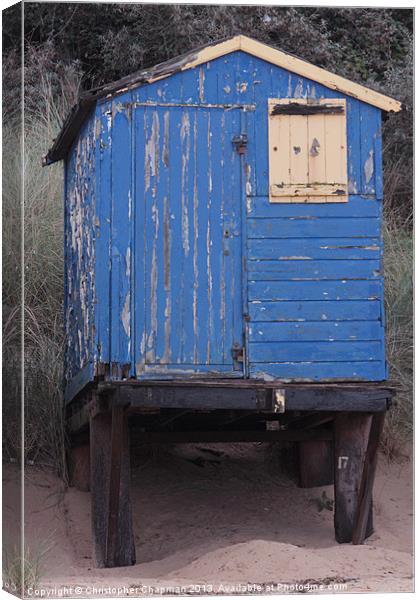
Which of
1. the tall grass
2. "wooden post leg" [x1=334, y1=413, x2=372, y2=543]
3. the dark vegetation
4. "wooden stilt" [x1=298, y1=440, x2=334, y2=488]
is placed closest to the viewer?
the tall grass

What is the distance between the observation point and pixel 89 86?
1596cm

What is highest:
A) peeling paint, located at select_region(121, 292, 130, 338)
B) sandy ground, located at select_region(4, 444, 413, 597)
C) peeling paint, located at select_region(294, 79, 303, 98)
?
peeling paint, located at select_region(294, 79, 303, 98)

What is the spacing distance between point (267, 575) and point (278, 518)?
124 inches

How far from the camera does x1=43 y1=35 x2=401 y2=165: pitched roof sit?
11.4m

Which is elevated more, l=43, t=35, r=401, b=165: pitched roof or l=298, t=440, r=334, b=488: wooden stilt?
l=43, t=35, r=401, b=165: pitched roof

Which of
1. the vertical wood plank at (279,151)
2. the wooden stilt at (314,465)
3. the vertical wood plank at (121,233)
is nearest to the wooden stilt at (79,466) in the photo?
the wooden stilt at (314,465)

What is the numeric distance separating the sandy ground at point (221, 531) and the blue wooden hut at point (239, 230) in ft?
4.52

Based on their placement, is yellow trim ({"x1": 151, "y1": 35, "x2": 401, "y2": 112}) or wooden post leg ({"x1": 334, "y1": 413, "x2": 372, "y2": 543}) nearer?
yellow trim ({"x1": 151, "y1": 35, "x2": 401, "y2": 112})

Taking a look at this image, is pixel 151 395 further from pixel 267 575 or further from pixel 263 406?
pixel 267 575

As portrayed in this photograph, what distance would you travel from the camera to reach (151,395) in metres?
11.1

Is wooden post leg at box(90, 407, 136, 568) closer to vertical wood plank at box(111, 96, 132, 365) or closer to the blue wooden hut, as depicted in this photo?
the blue wooden hut

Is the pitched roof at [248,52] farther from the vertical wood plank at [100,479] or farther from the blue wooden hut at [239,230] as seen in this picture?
the vertical wood plank at [100,479]

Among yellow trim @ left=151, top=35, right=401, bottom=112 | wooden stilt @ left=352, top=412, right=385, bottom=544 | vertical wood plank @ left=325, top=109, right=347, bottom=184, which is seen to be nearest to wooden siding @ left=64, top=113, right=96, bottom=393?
yellow trim @ left=151, top=35, right=401, bottom=112

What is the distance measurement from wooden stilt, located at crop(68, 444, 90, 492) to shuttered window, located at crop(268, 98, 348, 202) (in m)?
3.87
